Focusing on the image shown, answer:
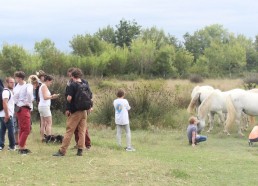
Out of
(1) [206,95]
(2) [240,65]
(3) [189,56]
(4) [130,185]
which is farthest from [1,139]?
(2) [240,65]

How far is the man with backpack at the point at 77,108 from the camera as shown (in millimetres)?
8383

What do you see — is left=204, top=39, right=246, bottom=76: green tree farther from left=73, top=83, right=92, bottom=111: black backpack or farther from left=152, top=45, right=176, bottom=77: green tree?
left=73, top=83, right=92, bottom=111: black backpack

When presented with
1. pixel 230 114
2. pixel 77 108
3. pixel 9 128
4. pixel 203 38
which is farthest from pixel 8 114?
pixel 203 38

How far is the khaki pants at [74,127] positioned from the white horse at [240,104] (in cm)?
724

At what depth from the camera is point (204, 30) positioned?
9350 centimetres

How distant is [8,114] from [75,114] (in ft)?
5.18

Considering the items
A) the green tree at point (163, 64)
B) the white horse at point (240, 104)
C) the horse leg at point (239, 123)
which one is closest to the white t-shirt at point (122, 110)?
the white horse at point (240, 104)

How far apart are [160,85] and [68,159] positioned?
12.4 m

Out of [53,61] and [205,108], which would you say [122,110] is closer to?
[205,108]

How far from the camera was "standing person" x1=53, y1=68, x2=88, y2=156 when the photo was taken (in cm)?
838

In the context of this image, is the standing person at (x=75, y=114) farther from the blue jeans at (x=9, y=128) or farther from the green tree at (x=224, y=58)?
the green tree at (x=224, y=58)

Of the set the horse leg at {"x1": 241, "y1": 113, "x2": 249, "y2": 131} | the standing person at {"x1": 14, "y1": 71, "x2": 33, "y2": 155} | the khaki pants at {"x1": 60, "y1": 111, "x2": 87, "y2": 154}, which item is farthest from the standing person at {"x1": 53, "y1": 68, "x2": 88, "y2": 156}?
the horse leg at {"x1": 241, "y1": 113, "x2": 249, "y2": 131}

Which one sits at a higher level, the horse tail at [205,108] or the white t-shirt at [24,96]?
the white t-shirt at [24,96]

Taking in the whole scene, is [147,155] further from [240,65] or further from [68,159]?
[240,65]
